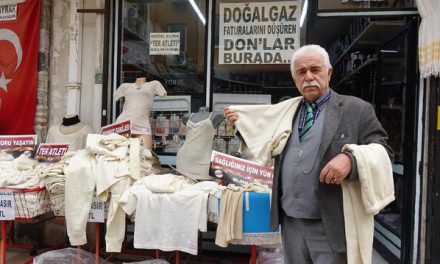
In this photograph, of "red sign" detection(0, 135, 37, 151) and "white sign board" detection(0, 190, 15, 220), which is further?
"red sign" detection(0, 135, 37, 151)

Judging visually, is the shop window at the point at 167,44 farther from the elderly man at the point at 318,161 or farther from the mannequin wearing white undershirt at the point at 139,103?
the elderly man at the point at 318,161

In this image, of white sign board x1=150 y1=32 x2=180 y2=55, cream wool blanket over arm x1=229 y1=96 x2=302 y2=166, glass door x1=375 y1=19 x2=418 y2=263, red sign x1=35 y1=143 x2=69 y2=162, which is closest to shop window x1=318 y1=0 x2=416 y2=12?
glass door x1=375 y1=19 x2=418 y2=263

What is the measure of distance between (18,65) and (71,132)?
131 centimetres

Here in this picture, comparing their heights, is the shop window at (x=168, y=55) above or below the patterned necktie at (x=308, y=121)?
above

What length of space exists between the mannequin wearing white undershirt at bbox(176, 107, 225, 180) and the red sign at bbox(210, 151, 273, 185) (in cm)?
52

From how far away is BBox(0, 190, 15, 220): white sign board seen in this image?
11.4 ft

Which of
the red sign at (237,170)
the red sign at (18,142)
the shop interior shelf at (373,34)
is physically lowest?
the red sign at (237,170)

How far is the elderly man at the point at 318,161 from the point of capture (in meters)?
1.94

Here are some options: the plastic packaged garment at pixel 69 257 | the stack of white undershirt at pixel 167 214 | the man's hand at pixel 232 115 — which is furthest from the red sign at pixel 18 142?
the man's hand at pixel 232 115

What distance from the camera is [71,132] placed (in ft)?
15.1

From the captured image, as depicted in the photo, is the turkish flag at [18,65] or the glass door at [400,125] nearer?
the glass door at [400,125]

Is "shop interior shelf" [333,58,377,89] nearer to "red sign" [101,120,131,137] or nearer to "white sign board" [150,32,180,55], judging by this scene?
"white sign board" [150,32,180,55]

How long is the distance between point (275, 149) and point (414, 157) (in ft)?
8.54

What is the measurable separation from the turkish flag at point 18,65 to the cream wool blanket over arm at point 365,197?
4357mm
